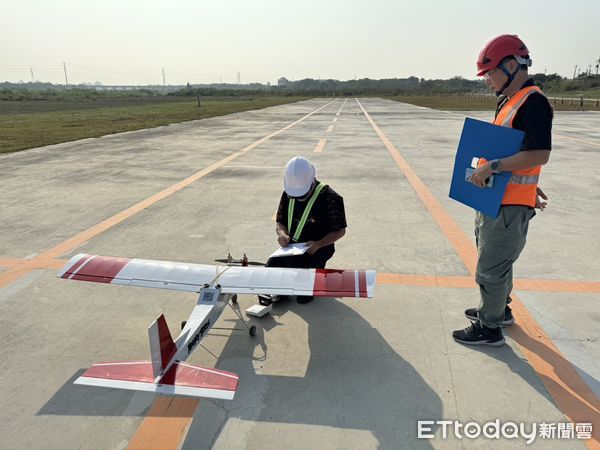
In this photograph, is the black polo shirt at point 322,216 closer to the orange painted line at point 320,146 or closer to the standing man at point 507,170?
the standing man at point 507,170

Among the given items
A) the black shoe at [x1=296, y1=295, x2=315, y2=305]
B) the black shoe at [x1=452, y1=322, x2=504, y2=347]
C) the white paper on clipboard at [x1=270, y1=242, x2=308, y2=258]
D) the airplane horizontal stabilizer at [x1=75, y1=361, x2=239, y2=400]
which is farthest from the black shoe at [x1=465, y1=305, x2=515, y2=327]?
the airplane horizontal stabilizer at [x1=75, y1=361, x2=239, y2=400]

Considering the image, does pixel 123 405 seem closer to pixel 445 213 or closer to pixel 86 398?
pixel 86 398

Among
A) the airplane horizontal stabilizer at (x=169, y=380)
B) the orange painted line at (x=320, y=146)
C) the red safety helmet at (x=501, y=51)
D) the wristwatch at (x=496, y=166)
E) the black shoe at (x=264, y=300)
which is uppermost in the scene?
the red safety helmet at (x=501, y=51)

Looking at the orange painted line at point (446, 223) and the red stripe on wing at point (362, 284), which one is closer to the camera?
the red stripe on wing at point (362, 284)

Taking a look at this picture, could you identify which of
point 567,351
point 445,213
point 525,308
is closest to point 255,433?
point 567,351

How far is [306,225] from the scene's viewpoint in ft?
14.9

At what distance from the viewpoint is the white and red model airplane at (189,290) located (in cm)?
277

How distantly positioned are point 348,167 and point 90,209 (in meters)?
7.07

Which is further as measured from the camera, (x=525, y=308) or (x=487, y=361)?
(x=525, y=308)

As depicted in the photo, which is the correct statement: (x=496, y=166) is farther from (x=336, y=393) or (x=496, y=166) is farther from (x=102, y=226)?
(x=102, y=226)

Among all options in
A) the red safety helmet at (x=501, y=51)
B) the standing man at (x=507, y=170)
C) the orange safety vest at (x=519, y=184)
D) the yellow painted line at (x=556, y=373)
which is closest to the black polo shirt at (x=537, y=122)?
the standing man at (x=507, y=170)

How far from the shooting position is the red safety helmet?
331 cm

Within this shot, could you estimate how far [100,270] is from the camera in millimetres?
3730

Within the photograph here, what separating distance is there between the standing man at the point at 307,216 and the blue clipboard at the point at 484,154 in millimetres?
1285
